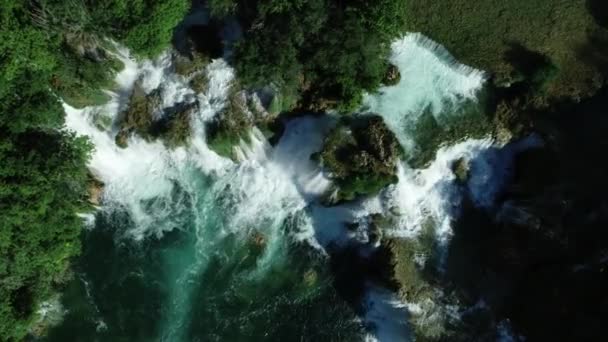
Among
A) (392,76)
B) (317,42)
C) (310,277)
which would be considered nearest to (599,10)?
(392,76)

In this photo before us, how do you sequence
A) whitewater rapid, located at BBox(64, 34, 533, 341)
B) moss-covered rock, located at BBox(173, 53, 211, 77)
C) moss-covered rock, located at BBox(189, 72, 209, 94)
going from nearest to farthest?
moss-covered rock, located at BBox(173, 53, 211, 77), moss-covered rock, located at BBox(189, 72, 209, 94), whitewater rapid, located at BBox(64, 34, 533, 341)

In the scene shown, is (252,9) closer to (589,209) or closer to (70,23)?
(70,23)

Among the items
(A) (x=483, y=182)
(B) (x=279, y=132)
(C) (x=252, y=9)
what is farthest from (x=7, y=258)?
(A) (x=483, y=182)

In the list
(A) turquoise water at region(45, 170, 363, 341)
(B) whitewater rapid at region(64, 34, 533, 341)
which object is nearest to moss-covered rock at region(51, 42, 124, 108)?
(B) whitewater rapid at region(64, 34, 533, 341)

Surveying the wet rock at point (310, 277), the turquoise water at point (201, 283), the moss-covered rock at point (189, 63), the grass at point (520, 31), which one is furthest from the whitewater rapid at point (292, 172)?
the wet rock at point (310, 277)

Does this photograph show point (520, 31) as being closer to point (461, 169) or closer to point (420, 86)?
point (420, 86)

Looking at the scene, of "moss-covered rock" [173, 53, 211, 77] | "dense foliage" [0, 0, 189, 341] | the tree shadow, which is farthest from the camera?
Answer: the tree shadow

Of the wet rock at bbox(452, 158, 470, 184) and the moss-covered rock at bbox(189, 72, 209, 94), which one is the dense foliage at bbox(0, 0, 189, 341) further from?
the wet rock at bbox(452, 158, 470, 184)
